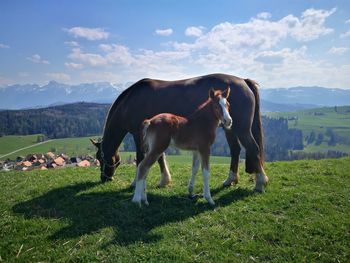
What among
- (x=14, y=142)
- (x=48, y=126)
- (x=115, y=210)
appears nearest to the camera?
(x=115, y=210)

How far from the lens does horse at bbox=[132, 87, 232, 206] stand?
8.36m

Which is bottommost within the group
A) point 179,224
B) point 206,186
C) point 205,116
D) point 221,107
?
point 179,224

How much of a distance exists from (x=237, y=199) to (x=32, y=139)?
14487 centimetres

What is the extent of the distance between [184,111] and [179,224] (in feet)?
13.6

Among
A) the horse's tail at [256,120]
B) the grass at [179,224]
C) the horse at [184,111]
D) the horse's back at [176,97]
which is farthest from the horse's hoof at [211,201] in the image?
the horse's tail at [256,120]

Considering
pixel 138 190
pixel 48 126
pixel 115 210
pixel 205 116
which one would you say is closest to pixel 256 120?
pixel 205 116

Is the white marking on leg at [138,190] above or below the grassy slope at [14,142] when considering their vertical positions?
above

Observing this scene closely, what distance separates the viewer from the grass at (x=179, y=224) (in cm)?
627

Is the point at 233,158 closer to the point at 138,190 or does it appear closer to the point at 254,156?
the point at 254,156

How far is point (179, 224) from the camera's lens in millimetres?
7418

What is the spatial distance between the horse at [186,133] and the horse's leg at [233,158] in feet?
7.36

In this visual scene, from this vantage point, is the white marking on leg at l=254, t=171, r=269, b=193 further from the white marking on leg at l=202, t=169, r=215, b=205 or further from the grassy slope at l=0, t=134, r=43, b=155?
the grassy slope at l=0, t=134, r=43, b=155

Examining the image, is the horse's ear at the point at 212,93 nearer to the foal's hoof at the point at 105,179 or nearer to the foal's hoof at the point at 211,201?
the foal's hoof at the point at 211,201

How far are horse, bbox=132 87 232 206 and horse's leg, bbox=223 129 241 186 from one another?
2.24 m
